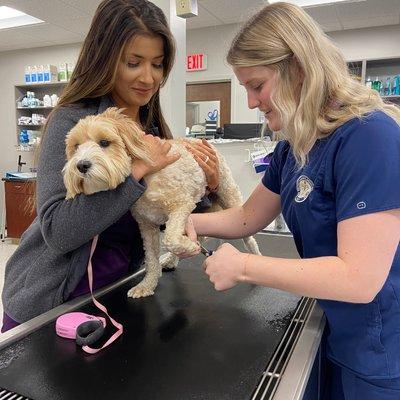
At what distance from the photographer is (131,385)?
0.73 m

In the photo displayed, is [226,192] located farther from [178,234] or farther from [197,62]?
[197,62]

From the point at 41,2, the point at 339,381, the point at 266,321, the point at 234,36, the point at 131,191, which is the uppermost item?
the point at 41,2

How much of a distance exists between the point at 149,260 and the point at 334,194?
60cm

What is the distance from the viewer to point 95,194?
37.1 inches

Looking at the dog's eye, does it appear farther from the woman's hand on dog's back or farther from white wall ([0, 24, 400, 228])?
white wall ([0, 24, 400, 228])

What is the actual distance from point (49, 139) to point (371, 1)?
4184 mm

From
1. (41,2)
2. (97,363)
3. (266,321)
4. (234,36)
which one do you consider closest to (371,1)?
(41,2)

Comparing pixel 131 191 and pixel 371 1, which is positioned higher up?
pixel 371 1

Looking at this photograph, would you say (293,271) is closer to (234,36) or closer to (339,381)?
(339,381)

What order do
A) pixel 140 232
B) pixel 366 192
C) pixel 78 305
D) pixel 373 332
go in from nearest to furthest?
pixel 366 192 → pixel 373 332 → pixel 78 305 → pixel 140 232

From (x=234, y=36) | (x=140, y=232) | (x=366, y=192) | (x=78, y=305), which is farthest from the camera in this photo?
(x=140, y=232)

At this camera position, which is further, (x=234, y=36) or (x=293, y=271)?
(x=234, y=36)

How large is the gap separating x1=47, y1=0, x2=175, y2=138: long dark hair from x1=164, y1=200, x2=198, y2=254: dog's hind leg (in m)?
0.39

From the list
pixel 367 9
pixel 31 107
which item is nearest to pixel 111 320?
pixel 367 9
